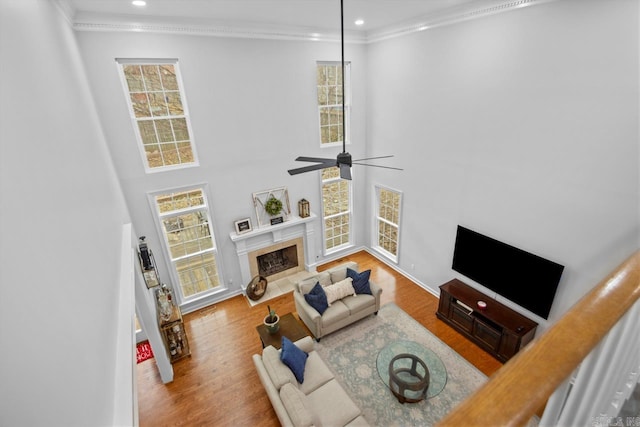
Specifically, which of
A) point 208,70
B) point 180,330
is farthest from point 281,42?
point 180,330

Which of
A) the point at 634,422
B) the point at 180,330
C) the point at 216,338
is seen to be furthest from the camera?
the point at 216,338

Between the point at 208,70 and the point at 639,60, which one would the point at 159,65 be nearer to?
the point at 208,70

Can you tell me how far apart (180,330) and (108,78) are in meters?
4.07

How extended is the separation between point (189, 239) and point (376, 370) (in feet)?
13.6

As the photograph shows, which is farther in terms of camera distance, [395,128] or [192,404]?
[395,128]

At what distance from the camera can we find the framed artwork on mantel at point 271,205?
20.7 feet

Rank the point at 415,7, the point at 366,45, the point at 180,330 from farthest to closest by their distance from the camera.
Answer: the point at 366,45, the point at 180,330, the point at 415,7

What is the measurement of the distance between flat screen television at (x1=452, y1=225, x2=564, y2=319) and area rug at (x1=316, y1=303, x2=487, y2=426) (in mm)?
1292

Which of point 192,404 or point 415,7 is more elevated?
point 415,7

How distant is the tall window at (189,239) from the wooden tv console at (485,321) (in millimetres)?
4619

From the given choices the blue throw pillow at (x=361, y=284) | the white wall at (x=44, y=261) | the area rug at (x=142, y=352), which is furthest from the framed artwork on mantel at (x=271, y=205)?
the white wall at (x=44, y=261)

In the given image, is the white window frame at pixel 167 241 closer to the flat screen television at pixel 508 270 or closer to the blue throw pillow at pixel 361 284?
the blue throw pillow at pixel 361 284

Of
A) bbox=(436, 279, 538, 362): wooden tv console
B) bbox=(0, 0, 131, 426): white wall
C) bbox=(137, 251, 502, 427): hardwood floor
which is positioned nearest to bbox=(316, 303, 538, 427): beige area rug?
bbox=(137, 251, 502, 427): hardwood floor

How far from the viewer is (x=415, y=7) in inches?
185
